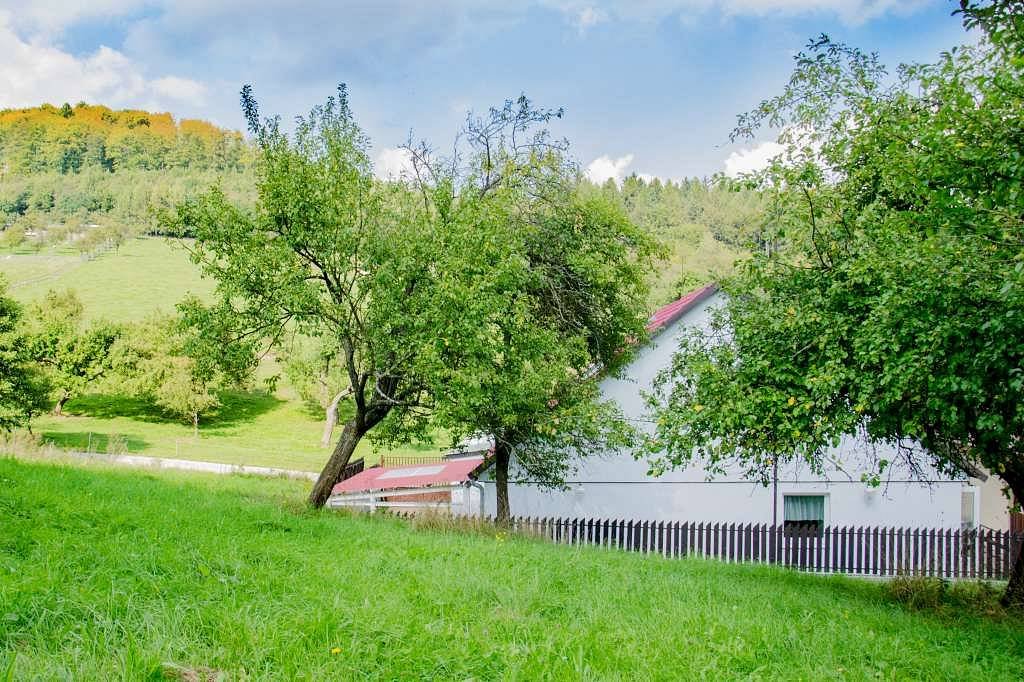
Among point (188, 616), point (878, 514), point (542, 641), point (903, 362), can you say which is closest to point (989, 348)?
point (903, 362)

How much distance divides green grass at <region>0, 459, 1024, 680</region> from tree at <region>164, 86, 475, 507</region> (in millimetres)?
5040

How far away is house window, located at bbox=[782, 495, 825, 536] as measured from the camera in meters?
21.4

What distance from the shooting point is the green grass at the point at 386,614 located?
4797 mm

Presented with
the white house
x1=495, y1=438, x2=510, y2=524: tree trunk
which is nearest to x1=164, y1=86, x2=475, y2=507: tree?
x1=495, y1=438, x2=510, y2=524: tree trunk

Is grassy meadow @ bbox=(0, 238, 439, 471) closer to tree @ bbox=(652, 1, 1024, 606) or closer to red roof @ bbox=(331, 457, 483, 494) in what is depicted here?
red roof @ bbox=(331, 457, 483, 494)

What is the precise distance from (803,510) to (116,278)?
290 feet

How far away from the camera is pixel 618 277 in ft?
65.7

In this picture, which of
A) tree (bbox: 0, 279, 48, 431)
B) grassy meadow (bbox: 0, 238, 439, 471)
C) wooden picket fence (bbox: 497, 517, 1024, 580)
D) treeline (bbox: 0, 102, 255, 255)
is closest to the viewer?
wooden picket fence (bbox: 497, 517, 1024, 580)

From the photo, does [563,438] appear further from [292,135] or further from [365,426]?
[292,135]

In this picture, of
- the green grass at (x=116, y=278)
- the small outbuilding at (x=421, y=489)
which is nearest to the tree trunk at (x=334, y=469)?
the small outbuilding at (x=421, y=489)

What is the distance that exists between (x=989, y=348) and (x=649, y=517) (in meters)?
15.6

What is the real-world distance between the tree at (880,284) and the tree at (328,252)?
578 centimetres

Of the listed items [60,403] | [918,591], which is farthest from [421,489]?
[60,403]

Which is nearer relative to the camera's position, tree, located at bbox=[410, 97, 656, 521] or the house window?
tree, located at bbox=[410, 97, 656, 521]
